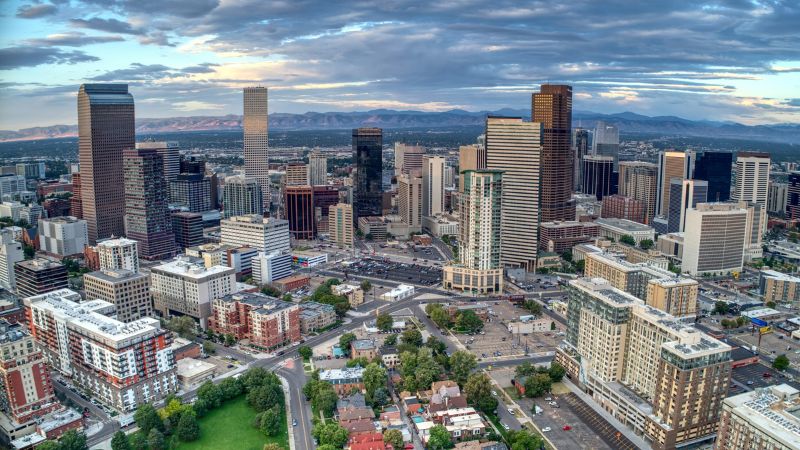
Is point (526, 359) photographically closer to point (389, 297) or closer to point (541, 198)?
point (389, 297)


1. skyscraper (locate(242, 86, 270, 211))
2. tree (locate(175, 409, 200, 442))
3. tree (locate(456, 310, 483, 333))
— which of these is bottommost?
tree (locate(175, 409, 200, 442))

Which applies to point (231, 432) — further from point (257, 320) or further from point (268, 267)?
point (268, 267)

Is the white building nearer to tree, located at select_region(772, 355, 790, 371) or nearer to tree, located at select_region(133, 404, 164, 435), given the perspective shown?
tree, located at select_region(133, 404, 164, 435)

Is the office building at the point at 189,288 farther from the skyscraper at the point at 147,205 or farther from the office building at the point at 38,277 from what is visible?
the skyscraper at the point at 147,205

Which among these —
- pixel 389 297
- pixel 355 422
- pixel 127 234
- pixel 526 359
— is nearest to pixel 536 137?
pixel 389 297

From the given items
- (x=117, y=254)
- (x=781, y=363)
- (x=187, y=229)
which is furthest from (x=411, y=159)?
(x=781, y=363)

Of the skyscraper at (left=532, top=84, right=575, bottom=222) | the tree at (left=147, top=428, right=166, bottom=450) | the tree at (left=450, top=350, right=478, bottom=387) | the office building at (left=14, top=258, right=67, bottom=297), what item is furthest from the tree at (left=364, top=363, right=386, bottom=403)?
the skyscraper at (left=532, top=84, right=575, bottom=222)
